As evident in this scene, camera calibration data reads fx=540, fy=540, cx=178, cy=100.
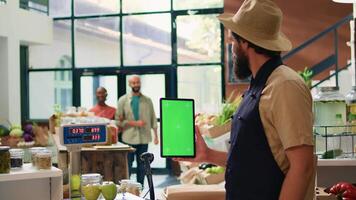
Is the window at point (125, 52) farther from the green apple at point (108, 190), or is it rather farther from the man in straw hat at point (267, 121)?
the man in straw hat at point (267, 121)

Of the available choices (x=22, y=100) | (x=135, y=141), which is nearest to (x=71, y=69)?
(x=22, y=100)

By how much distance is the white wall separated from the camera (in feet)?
30.2

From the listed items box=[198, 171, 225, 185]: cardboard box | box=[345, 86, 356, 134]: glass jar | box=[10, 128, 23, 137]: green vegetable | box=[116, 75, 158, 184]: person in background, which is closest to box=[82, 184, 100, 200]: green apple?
box=[345, 86, 356, 134]: glass jar

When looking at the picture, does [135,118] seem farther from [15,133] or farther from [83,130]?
[83,130]

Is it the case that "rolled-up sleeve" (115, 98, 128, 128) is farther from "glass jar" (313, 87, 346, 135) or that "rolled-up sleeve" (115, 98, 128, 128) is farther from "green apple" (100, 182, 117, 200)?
"glass jar" (313, 87, 346, 135)

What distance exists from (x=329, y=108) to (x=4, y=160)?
4.96ft

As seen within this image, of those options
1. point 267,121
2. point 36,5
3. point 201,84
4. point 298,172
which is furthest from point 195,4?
point 298,172

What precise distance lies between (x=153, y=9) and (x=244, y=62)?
839 centimetres

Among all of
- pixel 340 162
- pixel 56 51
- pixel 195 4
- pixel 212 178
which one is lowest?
pixel 212 178

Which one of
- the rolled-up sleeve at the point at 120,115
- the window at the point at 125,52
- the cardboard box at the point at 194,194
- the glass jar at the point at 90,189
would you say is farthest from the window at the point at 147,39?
the glass jar at the point at 90,189

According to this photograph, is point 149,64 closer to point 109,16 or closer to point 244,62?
point 109,16

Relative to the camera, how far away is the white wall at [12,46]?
30.2 feet

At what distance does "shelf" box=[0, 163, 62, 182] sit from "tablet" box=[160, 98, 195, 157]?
0.54 meters

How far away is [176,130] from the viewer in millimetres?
2410
